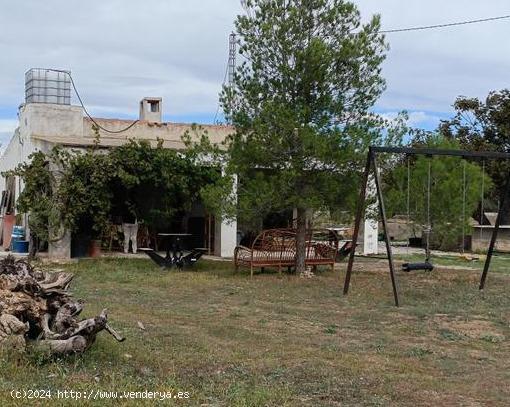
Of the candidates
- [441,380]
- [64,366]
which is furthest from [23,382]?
[441,380]

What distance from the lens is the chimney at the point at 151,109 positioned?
23.7 meters

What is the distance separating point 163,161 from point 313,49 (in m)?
6.35

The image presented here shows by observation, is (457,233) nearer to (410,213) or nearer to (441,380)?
(410,213)

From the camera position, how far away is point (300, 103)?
1395 centimetres

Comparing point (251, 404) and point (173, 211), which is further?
point (173, 211)

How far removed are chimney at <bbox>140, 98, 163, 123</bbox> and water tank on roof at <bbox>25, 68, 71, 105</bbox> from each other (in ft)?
10.5

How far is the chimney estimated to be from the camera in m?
23.7

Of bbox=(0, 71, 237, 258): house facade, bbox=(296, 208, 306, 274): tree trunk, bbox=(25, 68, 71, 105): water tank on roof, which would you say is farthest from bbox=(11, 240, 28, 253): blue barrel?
bbox=(296, 208, 306, 274): tree trunk

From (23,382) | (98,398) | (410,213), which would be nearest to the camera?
(98,398)

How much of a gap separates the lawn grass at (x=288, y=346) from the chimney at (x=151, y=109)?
10.9m

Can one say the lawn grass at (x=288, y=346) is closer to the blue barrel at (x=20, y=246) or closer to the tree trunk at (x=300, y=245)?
the tree trunk at (x=300, y=245)

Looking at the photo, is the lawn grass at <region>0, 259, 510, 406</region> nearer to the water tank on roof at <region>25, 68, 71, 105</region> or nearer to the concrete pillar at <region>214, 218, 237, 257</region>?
the concrete pillar at <region>214, 218, 237, 257</region>

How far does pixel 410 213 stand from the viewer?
1677 cm

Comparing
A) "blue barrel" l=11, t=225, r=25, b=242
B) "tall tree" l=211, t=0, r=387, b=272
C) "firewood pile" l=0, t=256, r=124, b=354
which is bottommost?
"firewood pile" l=0, t=256, r=124, b=354
